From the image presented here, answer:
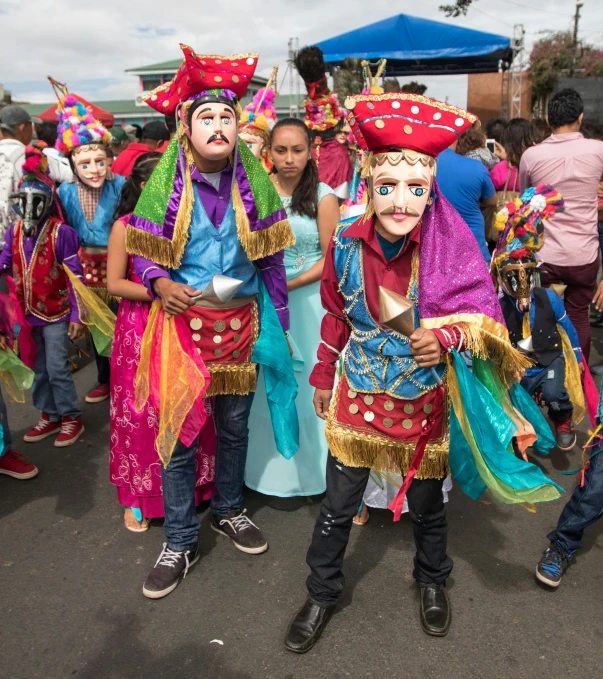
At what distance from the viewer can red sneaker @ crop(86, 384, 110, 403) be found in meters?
5.02

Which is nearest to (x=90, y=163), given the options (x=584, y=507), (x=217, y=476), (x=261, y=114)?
(x=261, y=114)

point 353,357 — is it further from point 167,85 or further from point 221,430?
point 167,85

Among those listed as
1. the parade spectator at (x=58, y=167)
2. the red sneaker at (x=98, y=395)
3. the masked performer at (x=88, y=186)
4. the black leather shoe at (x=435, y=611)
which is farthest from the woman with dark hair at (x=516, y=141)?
the black leather shoe at (x=435, y=611)

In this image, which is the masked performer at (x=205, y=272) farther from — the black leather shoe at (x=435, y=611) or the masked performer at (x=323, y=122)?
the masked performer at (x=323, y=122)

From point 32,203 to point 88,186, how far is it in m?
0.78

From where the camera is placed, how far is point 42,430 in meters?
4.38

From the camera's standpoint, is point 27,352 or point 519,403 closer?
point 519,403

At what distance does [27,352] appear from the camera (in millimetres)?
3928

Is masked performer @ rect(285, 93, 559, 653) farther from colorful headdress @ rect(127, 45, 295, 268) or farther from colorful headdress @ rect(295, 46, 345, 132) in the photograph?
colorful headdress @ rect(295, 46, 345, 132)

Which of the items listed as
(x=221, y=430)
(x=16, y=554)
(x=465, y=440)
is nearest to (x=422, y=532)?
(x=465, y=440)

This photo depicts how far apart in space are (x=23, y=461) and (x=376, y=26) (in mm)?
10958

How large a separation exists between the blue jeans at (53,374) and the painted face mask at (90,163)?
1063 mm

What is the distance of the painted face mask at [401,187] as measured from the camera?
6.66 ft

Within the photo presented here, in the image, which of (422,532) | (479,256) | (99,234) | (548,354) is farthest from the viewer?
(99,234)
